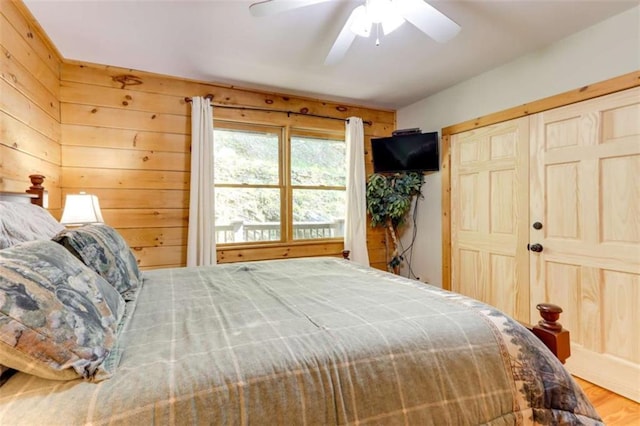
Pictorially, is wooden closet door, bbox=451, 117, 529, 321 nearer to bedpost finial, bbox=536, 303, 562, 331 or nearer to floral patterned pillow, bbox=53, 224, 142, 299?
bedpost finial, bbox=536, 303, 562, 331

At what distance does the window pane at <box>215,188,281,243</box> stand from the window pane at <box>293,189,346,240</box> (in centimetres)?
24

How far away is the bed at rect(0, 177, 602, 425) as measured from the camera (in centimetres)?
71

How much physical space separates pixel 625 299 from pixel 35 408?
289cm

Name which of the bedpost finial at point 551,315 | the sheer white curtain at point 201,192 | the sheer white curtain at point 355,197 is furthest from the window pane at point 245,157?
the bedpost finial at point 551,315

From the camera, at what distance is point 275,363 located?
83 cm

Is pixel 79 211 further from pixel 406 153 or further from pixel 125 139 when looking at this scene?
pixel 406 153

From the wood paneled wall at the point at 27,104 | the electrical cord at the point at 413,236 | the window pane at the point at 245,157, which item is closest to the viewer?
the wood paneled wall at the point at 27,104

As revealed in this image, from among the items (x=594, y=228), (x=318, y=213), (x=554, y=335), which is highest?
(x=318, y=213)

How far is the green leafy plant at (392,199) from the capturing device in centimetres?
361

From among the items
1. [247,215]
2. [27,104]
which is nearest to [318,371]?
[27,104]

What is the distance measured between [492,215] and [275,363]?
270 cm

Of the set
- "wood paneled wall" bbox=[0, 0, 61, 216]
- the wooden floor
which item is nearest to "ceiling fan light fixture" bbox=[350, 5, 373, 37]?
"wood paneled wall" bbox=[0, 0, 61, 216]

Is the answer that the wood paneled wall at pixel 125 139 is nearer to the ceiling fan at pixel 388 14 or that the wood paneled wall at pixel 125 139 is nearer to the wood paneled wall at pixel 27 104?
the wood paneled wall at pixel 27 104

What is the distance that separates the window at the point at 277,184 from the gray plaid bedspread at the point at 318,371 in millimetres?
2027
